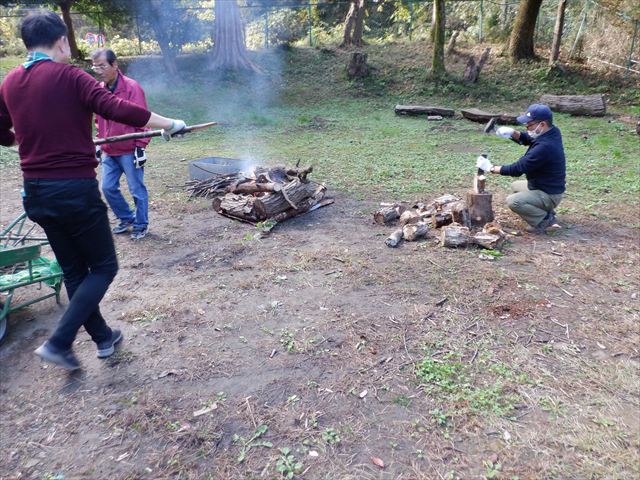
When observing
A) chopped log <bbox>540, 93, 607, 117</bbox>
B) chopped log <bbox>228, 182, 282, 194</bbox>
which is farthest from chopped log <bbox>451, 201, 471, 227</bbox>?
chopped log <bbox>540, 93, 607, 117</bbox>

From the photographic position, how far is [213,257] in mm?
4848

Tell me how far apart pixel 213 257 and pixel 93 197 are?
2.09 metres

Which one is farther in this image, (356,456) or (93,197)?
(93,197)

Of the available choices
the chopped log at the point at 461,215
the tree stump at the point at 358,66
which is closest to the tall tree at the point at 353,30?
the tree stump at the point at 358,66

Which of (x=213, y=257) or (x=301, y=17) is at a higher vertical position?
(x=301, y=17)

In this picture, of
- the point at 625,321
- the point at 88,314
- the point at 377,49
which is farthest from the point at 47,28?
the point at 377,49

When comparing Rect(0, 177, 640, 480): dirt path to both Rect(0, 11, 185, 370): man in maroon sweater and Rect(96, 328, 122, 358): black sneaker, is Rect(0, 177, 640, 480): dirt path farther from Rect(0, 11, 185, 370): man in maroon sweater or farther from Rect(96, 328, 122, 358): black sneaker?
Rect(0, 11, 185, 370): man in maroon sweater

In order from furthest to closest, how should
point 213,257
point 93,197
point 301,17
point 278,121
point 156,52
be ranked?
point 301,17
point 156,52
point 278,121
point 213,257
point 93,197

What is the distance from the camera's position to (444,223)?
5.38m

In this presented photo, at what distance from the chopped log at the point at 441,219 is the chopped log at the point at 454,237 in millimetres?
406

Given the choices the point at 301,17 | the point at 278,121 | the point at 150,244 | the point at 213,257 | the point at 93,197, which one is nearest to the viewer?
the point at 93,197

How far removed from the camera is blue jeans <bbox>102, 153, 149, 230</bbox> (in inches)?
200

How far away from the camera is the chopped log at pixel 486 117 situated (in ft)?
38.3

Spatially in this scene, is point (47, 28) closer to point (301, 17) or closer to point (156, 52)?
point (156, 52)
